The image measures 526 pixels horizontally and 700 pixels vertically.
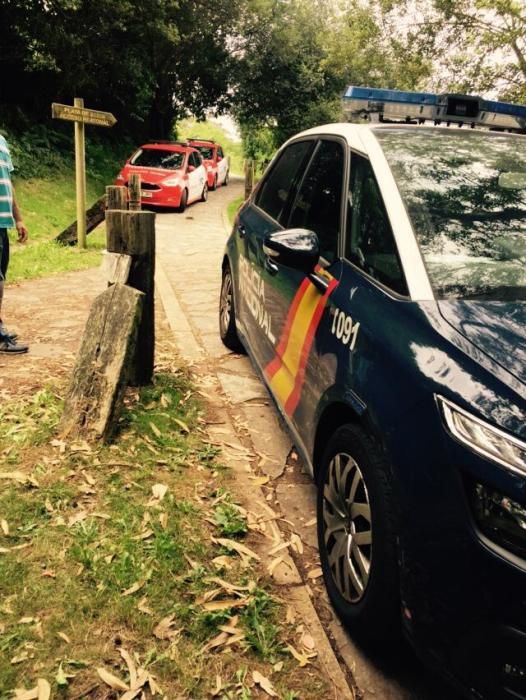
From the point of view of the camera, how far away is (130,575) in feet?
8.01

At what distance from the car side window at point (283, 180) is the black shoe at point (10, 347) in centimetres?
222

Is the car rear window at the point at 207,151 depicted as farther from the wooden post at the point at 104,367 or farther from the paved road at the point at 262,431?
the wooden post at the point at 104,367

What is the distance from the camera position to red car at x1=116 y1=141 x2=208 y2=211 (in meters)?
14.8

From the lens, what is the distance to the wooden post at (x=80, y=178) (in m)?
9.36

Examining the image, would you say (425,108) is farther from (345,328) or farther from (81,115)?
(81,115)

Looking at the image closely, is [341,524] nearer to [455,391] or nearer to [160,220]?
[455,391]

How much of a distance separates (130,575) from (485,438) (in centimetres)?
157

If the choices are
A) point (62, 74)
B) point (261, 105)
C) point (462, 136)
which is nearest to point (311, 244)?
point (462, 136)

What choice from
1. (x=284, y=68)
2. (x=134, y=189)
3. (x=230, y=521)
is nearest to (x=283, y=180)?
(x=230, y=521)

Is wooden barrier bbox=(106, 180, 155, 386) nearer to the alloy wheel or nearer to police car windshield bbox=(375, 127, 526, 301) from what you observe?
police car windshield bbox=(375, 127, 526, 301)

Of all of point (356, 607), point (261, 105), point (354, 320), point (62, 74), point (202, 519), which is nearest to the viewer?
point (356, 607)

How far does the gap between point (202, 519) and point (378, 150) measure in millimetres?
1884

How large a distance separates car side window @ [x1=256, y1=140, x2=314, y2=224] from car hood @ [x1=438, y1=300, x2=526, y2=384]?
1.78 meters

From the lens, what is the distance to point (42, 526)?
107 inches
